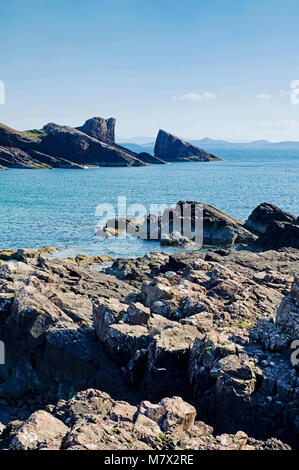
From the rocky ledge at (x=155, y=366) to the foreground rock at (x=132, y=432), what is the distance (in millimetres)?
34

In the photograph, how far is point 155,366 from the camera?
1469cm

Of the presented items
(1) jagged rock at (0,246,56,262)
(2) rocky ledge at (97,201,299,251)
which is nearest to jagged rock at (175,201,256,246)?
(2) rocky ledge at (97,201,299,251)

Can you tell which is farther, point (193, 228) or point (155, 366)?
point (193, 228)

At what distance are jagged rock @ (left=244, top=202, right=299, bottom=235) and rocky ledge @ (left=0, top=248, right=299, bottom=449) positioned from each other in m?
28.8

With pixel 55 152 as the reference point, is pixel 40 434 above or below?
below

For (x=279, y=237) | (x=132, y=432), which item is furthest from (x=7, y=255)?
(x=132, y=432)

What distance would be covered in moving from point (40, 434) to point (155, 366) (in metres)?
4.85

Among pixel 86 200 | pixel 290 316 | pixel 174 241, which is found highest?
pixel 290 316

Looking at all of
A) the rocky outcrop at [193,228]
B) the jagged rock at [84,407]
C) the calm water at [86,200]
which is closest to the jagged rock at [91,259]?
the calm water at [86,200]

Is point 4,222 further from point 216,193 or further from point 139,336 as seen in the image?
point 216,193

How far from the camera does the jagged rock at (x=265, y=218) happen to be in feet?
174

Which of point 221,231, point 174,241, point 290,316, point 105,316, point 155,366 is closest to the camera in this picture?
point 155,366

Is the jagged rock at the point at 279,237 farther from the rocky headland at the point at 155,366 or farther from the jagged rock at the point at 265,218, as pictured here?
the rocky headland at the point at 155,366

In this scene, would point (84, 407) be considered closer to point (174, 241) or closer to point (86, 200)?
point (174, 241)
